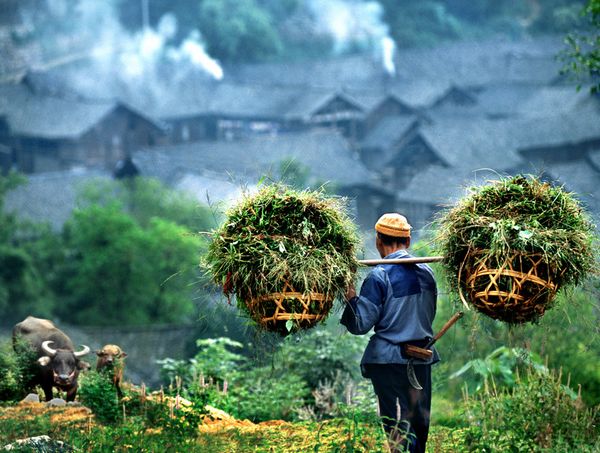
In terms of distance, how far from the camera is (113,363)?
25.7ft

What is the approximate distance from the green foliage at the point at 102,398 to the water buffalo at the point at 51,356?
0.93 ft

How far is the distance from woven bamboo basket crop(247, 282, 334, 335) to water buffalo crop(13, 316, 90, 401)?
130 inches

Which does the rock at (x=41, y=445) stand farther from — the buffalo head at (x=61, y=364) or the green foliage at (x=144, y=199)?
the green foliage at (x=144, y=199)

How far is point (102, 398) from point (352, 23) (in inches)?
2240

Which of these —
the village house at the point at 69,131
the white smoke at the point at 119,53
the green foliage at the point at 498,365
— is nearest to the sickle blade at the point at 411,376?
the green foliage at the point at 498,365

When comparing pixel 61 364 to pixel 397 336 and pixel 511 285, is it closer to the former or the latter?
pixel 397 336

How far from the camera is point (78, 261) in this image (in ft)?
105

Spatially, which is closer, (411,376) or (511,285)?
(511,285)

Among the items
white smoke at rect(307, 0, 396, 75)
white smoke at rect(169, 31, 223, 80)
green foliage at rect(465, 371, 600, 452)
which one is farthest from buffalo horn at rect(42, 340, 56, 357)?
white smoke at rect(307, 0, 396, 75)

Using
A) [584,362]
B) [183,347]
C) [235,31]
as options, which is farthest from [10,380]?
[235,31]

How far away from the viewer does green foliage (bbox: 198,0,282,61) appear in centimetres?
5488

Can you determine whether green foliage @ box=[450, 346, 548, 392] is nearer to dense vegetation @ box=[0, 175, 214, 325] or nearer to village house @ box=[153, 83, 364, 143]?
dense vegetation @ box=[0, 175, 214, 325]

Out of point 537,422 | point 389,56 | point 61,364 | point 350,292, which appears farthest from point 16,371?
point 389,56

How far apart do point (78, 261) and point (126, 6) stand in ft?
113
